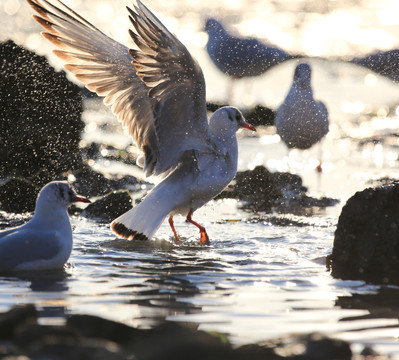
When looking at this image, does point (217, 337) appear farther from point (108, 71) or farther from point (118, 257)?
point (108, 71)

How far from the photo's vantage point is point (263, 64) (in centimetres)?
1438

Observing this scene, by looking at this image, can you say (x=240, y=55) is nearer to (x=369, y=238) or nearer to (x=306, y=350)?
(x=369, y=238)

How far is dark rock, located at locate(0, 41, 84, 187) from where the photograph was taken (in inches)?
341

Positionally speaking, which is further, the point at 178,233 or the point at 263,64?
the point at 263,64

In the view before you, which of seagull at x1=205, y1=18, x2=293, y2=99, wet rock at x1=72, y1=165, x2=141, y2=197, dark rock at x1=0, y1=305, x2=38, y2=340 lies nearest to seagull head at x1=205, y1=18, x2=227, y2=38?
seagull at x1=205, y1=18, x2=293, y2=99

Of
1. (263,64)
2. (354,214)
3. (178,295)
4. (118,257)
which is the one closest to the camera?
(178,295)

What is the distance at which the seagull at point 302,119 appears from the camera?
405 inches

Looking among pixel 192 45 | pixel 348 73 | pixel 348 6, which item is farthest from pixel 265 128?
pixel 348 6

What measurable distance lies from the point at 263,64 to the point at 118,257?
31.5ft

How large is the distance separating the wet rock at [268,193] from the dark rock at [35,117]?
1.91 metres

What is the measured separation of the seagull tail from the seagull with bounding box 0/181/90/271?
2.90ft

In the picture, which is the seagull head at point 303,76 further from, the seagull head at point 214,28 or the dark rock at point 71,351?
the dark rock at point 71,351

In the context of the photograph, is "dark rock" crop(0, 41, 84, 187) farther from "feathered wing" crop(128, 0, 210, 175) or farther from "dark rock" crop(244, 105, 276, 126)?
"dark rock" crop(244, 105, 276, 126)

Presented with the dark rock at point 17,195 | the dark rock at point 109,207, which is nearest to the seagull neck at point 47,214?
the dark rock at point 109,207
